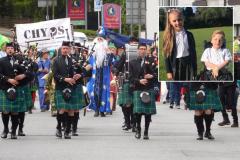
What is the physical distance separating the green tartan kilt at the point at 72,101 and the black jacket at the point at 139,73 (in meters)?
0.97

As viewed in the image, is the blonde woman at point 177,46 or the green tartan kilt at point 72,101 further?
the green tartan kilt at point 72,101

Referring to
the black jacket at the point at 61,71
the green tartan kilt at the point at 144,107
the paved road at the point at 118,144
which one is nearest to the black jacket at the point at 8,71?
the black jacket at the point at 61,71

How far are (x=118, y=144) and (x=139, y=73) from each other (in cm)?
146

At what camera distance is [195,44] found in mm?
14180

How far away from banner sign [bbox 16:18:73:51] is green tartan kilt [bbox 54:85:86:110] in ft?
18.8

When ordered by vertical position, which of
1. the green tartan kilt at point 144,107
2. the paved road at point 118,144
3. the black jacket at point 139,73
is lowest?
the paved road at point 118,144

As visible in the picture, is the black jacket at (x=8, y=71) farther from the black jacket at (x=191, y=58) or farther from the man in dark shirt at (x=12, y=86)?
the black jacket at (x=191, y=58)

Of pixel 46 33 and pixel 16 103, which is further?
pixel 46 33

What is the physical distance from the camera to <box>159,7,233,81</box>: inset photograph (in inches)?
557

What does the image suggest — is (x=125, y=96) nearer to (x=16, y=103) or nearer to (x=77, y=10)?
(x=16, y=103)

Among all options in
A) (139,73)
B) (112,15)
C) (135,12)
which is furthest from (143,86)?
(112,15)

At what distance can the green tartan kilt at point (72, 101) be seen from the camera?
1493 centimetres

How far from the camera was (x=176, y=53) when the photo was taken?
1417 cm

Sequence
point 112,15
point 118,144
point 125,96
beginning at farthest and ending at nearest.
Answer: point 112,15
point 125,96
point 118,144
